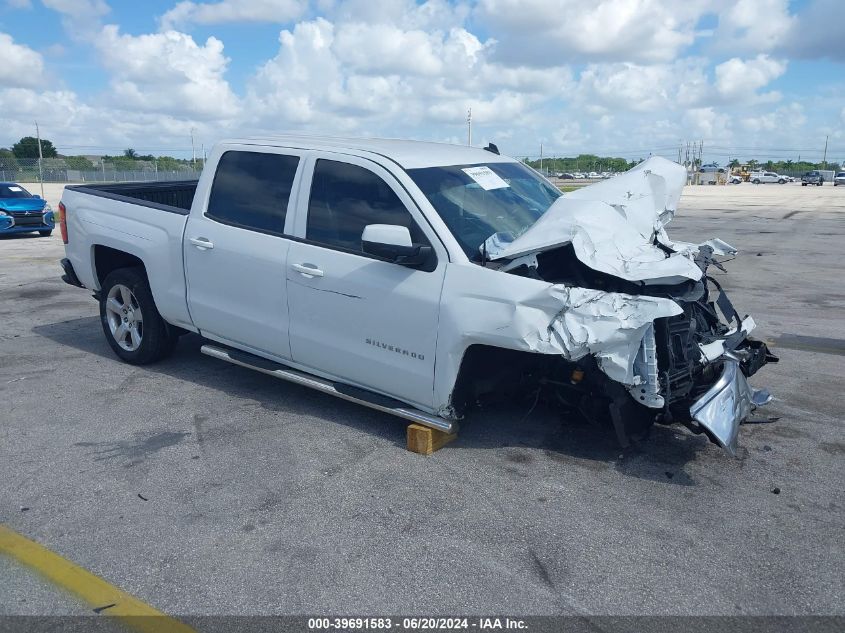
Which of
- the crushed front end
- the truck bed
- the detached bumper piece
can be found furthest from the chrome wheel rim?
the detached bumper piece

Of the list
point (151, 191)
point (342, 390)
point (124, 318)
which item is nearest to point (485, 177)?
point (342, 390)

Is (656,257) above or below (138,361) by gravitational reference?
above

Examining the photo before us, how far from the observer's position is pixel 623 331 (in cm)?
398

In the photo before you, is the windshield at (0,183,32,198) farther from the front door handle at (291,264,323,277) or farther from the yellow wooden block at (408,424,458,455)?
the yellow wooden block at (408,424,458,455)

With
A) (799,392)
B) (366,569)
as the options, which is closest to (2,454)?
(366,569)

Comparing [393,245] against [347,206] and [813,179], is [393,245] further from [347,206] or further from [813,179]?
[813,179]

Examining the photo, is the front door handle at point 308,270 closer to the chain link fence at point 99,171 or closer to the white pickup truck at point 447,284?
the white pickup truck at point 447,284

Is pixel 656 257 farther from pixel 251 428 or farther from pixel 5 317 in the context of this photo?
pixel 5 317

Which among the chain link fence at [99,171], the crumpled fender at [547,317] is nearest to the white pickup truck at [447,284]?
the crumpled fender at [547,317]

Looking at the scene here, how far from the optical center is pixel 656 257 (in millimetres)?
4562

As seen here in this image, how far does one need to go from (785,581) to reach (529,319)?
1750mm

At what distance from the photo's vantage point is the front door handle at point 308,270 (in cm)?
490

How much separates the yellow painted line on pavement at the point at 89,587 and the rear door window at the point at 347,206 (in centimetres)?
243

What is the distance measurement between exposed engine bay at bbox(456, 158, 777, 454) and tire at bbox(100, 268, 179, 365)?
3.13 metres
